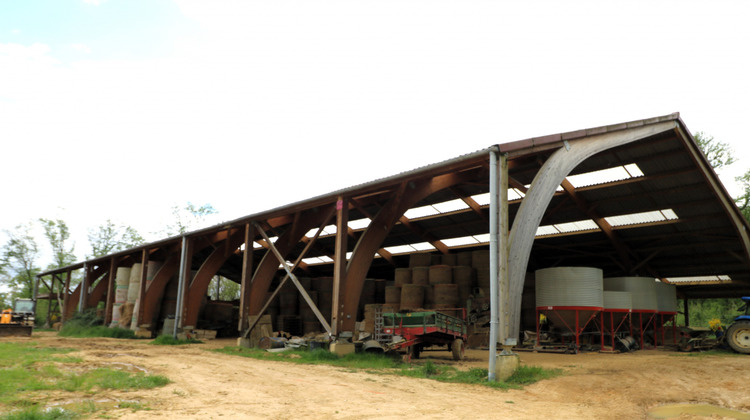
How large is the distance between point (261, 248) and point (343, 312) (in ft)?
55.8

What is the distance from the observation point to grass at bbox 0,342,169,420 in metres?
6.96

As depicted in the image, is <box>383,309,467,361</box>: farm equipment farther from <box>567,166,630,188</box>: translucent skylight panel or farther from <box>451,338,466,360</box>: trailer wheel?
<box>567,166,630,188</box>: translucent skylight panel

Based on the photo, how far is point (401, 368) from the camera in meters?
13.2

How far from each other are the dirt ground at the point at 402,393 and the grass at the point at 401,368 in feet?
1.62

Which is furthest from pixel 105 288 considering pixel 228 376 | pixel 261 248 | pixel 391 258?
pixel 228 376

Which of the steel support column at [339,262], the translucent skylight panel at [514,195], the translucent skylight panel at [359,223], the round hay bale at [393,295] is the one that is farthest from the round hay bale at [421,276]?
the steel support column at [339,262]

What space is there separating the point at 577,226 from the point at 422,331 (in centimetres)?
1161

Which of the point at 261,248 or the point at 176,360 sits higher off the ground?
the point at 261,248

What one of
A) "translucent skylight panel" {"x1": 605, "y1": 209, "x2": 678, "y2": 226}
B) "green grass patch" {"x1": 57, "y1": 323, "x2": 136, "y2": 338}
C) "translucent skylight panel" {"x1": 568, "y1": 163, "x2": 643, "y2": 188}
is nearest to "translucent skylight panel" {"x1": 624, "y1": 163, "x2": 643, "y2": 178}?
"translucent skylight panel" {"x1": 568, "y1": 163, "x2": 643, "y2": 188}

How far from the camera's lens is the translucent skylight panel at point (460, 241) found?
992 inches

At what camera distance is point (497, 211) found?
11.9 meters

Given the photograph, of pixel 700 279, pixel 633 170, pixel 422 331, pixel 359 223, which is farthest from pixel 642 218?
pixel 422 331

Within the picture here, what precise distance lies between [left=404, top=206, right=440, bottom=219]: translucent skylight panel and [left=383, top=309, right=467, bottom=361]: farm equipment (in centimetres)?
764

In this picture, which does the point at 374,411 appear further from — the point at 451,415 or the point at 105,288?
the point at 105,288
